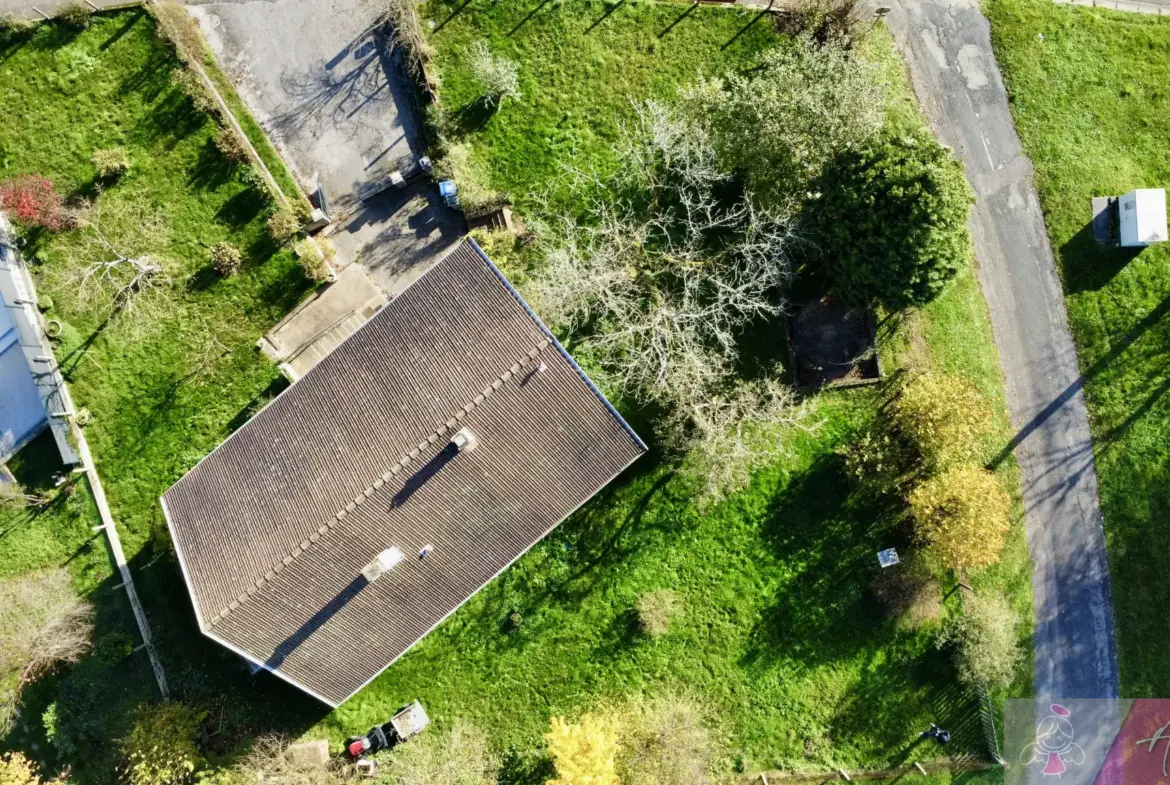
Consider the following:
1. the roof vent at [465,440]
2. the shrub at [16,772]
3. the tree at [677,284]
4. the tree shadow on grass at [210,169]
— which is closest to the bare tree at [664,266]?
the tree at [677,284]

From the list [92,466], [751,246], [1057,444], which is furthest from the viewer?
[1057,444]

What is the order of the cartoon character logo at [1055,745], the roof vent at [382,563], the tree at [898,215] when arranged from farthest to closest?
1. the cartoon character logo at [1055,745]
2. the tree at [898,215]
3. the roof vent at [382,563]

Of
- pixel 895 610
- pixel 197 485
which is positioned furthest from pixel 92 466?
pixel 895 610

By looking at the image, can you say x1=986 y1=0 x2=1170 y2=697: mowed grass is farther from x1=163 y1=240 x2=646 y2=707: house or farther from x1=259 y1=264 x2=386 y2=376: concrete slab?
x1=259 y1=264 x2=386 y2=376: concrete slab

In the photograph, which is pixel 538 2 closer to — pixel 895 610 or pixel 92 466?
pixel 92 466

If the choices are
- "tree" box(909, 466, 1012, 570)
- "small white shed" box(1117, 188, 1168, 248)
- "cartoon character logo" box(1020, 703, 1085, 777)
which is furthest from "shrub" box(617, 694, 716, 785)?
"small white shed" box(1117, 188, 1168, 248)

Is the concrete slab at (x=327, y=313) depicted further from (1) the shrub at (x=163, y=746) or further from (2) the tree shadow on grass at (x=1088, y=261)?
(2) the tree shadow on grass at (x=1088, y=261)
